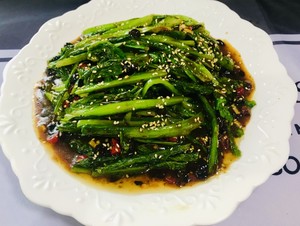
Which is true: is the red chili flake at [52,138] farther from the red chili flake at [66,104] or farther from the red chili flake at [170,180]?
the red chili flake at [170,180]

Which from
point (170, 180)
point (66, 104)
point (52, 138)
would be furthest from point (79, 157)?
point (170, 180)

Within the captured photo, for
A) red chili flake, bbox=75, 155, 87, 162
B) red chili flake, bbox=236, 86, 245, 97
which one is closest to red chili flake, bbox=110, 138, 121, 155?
red chili flake, bbox=75, 155, 87, 162

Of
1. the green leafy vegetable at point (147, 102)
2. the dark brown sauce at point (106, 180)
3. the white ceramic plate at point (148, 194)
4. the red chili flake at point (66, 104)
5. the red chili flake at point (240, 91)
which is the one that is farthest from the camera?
the red chili flake at point (240, 91)

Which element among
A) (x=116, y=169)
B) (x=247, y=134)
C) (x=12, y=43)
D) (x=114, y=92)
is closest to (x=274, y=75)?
(x=247, y=134)

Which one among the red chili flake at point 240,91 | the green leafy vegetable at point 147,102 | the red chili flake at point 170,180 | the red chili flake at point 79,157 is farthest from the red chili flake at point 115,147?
the red chili flake at point 240,91

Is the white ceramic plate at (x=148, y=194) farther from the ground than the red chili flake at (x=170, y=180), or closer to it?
farther from the ground

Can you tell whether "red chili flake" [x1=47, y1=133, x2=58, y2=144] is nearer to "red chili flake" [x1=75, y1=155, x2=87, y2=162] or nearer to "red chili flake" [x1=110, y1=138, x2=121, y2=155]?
"red chili flake" [x1=75, y1=155, x2=87, y2=162]

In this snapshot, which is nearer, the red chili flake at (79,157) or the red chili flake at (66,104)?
the red chili flake at (79,157)

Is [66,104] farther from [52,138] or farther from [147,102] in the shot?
[147,102]
